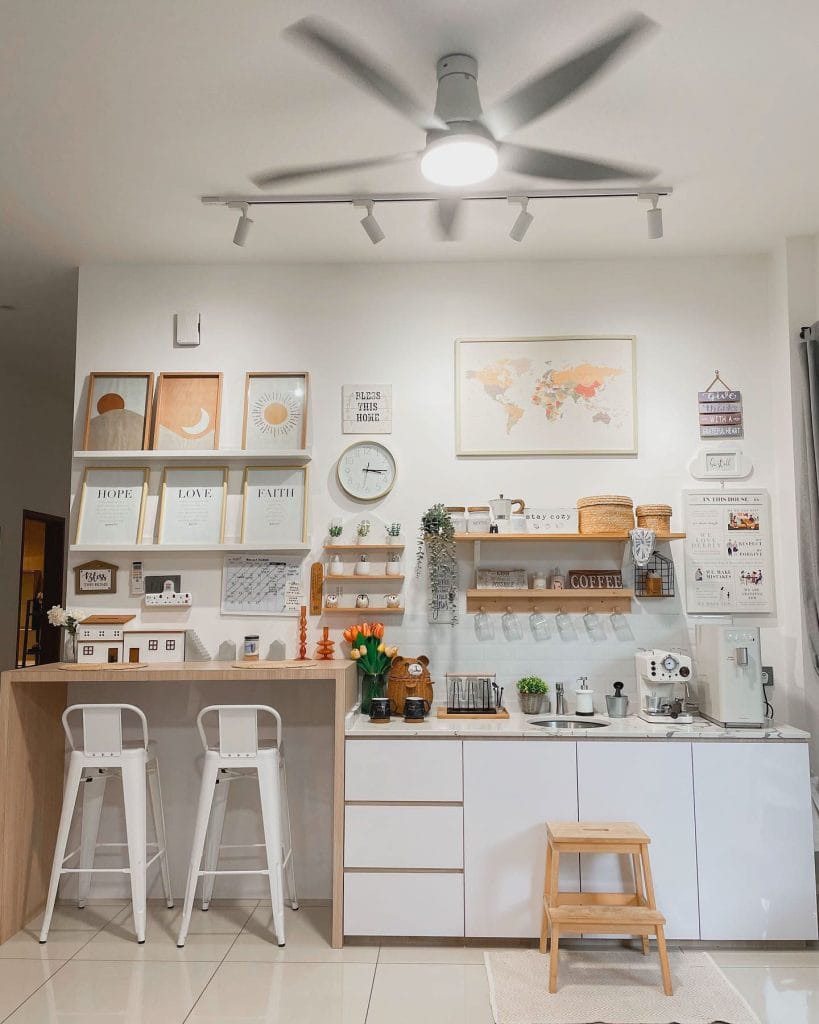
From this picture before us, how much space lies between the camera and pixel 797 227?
12.8ft

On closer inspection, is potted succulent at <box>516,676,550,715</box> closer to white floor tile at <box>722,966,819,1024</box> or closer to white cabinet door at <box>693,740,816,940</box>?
white cabinet door at <box>693,740,816,940</box>

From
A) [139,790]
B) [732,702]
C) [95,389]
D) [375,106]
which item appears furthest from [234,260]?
[732,702]

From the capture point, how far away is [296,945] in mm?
3383

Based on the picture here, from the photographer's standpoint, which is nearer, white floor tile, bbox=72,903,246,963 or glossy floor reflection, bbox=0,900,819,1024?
glossy floor reflection, bbox=0,900,819,1024

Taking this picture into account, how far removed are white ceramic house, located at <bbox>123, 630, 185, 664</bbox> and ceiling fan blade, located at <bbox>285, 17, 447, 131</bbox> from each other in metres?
2.48

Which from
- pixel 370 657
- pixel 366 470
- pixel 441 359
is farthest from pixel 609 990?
pixel 441 359

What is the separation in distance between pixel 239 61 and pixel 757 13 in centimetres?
162

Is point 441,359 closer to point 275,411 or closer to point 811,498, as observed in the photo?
point 275,411

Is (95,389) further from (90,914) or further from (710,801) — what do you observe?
(710,801)

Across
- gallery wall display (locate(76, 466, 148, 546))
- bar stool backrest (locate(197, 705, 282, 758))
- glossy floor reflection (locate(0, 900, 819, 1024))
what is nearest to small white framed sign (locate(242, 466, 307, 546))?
gallery wall display (locate(76, 466, 148, 546))

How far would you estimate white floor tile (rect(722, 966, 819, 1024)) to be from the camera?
9.11ft

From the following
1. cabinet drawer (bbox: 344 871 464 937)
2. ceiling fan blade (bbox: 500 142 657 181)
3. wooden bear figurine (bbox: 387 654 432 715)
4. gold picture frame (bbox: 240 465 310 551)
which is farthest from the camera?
gold picture frame (bbox: 240 465 310 551)

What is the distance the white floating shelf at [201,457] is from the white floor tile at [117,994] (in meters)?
2.19

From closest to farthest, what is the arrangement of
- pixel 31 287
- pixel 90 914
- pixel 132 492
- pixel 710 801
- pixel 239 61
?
pixel 239 61 → pixel 710 801 → pixel 90 914 → pixel 132 492 → pixel 31 287
